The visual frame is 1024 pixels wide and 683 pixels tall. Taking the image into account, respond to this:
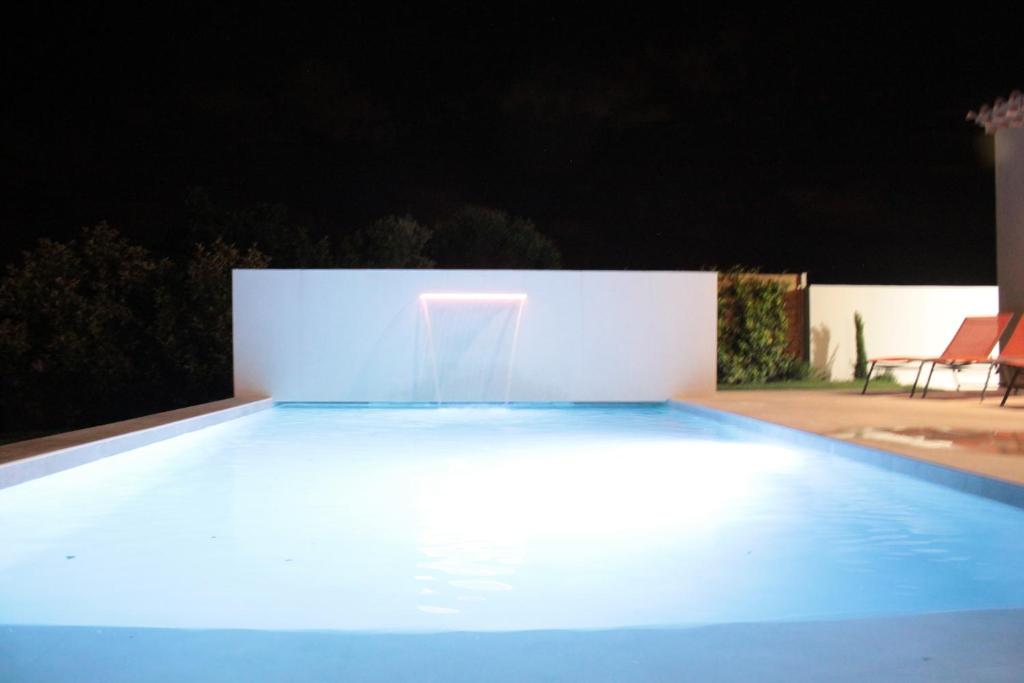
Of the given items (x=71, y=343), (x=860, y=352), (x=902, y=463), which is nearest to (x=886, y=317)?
(x=860, y=352)

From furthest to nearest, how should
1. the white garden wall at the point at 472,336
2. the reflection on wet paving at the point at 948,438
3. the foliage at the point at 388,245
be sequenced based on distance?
the foliage at the point at 388,245 → the white garden wall at the point at 472,336 → the reflection on wet paving at the point at 948,438

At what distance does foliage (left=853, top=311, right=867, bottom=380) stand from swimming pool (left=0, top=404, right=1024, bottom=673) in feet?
25.0

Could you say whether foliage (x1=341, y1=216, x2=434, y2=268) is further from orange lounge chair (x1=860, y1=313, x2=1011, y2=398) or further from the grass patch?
orange lounge chair (x1=860, y1=313, x2=1011, y2=398)

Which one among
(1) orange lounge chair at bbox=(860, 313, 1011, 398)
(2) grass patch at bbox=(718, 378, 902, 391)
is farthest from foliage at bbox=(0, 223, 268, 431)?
(1) orange lounge chair at bbox=(860, 313, 1011, 398)

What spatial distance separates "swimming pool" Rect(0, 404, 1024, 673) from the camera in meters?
3.11

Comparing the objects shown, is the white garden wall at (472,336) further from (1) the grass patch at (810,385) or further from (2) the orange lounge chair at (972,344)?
(2) the orange lounge chair at (972,344)

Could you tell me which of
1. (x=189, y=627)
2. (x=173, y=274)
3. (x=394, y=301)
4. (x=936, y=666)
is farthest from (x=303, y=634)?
(x=173, y=274)

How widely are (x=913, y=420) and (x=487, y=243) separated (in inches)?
899

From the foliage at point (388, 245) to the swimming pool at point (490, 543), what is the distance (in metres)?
19.8

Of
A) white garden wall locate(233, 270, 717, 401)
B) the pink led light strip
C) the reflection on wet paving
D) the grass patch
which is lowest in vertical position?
the grass patch

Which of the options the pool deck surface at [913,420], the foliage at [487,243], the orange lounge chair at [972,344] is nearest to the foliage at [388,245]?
the foliage at [487,243]

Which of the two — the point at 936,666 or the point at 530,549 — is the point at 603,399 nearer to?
the point at 530,549

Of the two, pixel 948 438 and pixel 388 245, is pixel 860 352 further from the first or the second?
pixel 388 245

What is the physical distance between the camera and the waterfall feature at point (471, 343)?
11.8 m
